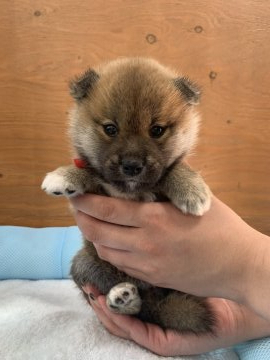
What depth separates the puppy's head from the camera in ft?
3.95

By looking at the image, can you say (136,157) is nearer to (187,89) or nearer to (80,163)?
(80,163)

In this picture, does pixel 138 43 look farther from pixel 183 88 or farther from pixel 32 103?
pixel 183 88

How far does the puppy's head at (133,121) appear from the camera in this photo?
1.20m

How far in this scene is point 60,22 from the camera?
238 cm

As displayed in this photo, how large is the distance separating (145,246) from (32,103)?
5.10ft

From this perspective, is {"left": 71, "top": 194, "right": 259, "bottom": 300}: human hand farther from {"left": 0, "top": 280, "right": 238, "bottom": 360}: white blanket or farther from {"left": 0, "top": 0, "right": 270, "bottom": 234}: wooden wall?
{"left": 0, "top": 0, "right": 270, "bottom": 234}: wooden wall

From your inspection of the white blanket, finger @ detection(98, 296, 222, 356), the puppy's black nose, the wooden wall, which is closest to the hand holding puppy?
the puppy's black nose

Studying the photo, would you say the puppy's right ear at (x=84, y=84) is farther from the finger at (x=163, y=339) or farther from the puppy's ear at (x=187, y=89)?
the finger at (x=163, y=339)

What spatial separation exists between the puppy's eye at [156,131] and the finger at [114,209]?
0.74 ft

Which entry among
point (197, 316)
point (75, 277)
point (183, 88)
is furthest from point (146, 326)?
point (183, 88)

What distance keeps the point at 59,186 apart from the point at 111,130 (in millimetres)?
241

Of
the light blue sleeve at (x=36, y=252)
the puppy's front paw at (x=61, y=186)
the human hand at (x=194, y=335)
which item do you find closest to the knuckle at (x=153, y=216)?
the puppy's front paw at (x=61, y=186)

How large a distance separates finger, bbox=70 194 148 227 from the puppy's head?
68mm

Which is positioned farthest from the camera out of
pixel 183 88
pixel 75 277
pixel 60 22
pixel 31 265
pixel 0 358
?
pixel 60 22
